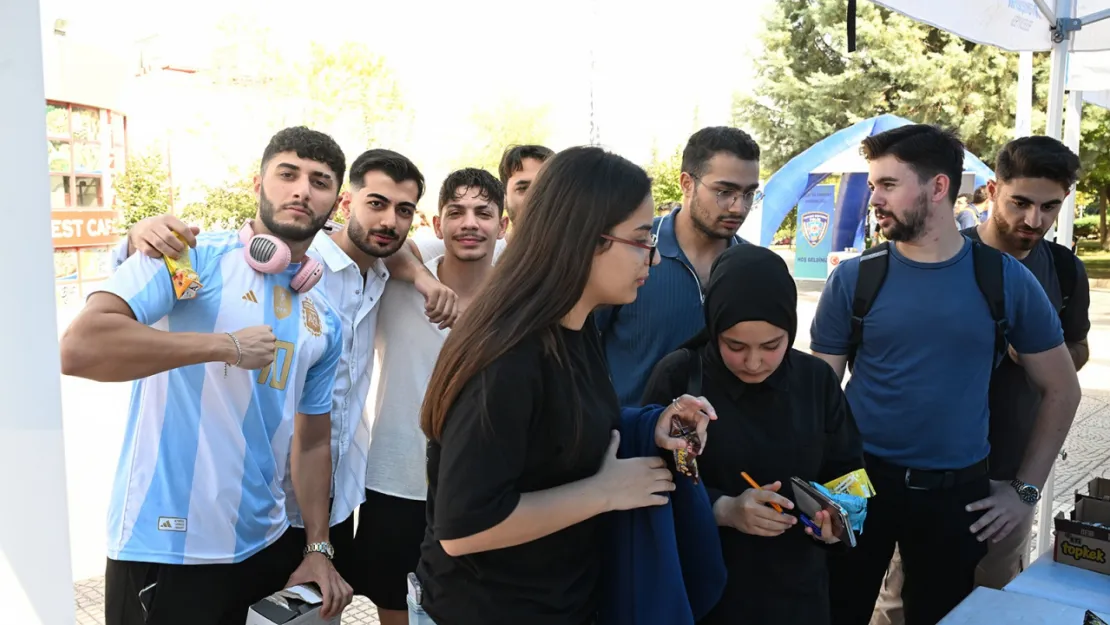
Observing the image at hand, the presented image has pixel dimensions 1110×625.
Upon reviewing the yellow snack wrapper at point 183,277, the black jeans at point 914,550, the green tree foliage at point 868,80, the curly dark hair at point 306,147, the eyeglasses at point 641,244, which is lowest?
the black jeans at point 914,550

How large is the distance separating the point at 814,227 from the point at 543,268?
21.3m

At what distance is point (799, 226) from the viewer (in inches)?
863

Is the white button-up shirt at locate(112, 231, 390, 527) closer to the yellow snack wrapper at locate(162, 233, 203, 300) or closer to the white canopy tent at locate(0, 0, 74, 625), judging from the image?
the yellow snack wrapper at locate(162, 233, 203, 300)

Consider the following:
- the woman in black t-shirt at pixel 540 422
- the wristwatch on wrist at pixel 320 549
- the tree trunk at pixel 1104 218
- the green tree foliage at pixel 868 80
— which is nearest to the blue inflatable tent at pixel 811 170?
the green tree foliage at pixel 868 80

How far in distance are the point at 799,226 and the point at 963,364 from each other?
1994 cm

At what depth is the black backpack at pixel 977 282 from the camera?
2.86 metres

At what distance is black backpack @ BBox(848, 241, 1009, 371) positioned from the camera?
2857mm

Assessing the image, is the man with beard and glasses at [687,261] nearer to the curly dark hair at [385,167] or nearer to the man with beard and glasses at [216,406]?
the curly dark hair at [385,167]

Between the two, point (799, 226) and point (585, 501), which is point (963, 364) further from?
point (799, 226)

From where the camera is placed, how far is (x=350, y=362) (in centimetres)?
294

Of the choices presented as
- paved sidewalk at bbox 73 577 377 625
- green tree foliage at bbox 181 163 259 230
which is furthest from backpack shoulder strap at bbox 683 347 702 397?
green tree foliage at bbox 181 163 259 230

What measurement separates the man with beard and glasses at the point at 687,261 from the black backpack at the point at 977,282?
1.69 ft

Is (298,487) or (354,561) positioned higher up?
(298,487)

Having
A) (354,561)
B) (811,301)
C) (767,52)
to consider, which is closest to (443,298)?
(354,561)
